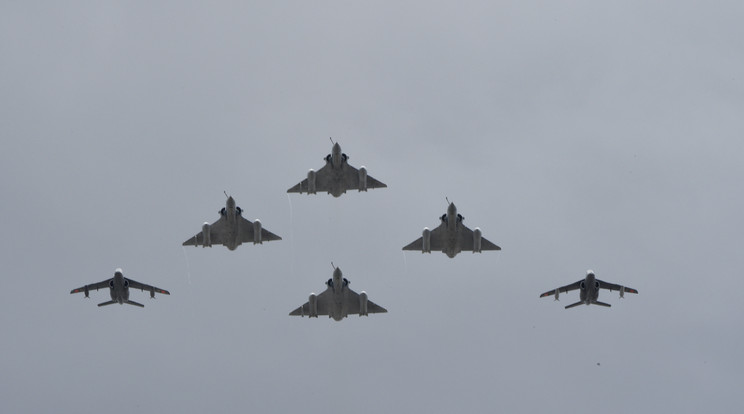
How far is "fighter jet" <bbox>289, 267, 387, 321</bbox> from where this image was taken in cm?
10375

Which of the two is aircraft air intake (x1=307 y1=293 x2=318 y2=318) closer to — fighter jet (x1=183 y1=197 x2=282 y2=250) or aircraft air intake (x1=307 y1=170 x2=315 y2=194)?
fighter jet (x1=183 y1=197 x2=282 y2=250)

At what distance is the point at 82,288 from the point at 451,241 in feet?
130

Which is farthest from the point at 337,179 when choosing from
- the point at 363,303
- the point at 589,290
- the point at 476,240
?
the point at 589,290

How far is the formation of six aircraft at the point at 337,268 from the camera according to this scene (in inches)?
3949

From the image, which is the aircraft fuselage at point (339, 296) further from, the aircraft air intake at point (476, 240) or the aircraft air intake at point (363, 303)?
the aircraft air intake at point (476, 240)

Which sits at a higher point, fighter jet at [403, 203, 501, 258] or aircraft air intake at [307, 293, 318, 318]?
fighter jet at [403, 203, 501, 258]

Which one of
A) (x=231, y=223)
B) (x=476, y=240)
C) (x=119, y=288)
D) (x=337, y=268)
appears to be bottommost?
(x=119, y=288)

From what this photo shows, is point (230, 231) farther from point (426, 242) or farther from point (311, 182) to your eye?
point (426, 242)

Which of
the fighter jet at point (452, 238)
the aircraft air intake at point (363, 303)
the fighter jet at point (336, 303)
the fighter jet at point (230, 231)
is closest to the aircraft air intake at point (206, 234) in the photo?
the fighter jet at point (230, 231)

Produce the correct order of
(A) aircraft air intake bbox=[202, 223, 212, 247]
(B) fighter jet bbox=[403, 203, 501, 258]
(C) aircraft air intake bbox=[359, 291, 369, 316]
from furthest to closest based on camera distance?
(C) aircraft air intake bbox=[359, 291, 369, 316] < (A) aircraft air intake bbox=[202, 223, 212, 247] < (B) fighter jet bbox=[403, 203, 501, 258]

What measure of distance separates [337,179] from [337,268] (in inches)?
363

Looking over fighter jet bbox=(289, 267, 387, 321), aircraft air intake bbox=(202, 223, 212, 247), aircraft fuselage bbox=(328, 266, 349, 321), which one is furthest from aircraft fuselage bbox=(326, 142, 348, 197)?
aircraft air intake bbox=(202, 223, 212, 247)

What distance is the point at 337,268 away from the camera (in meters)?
102

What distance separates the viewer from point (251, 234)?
10569 cm
